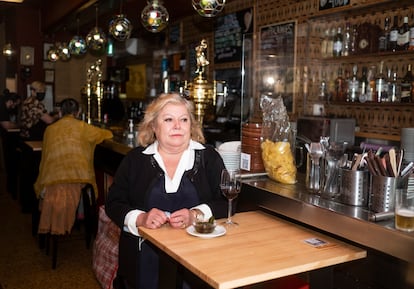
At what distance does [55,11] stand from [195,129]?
6.90 meters

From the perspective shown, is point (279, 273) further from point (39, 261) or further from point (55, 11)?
point (55, 11)

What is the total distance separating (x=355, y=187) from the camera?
1884 millimetres

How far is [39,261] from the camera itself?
4215 millimetres

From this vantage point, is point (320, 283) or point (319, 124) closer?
point (320, 283)

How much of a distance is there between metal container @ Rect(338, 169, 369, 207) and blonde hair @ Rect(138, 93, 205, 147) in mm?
909

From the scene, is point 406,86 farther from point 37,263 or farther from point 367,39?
point 37,263

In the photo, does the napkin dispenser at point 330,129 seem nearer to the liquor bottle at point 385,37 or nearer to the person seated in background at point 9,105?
the liquor bottle at point 385,37

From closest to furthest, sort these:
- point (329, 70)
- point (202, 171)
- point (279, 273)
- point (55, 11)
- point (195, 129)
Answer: point (279, 273) < point (202, 171) < point (195, 129) < point (329, 70) < point (55, 11)

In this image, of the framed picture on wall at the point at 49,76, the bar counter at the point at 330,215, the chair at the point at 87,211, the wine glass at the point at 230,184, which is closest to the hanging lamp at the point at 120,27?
the chair at the point at 87,211

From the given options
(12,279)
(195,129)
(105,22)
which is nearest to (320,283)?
(195,129)

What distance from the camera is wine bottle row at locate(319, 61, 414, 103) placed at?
14.0ft

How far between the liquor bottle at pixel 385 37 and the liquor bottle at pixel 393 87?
10.2 inches

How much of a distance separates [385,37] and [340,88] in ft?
2.36

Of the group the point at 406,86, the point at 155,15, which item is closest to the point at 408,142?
the point at 406,86
